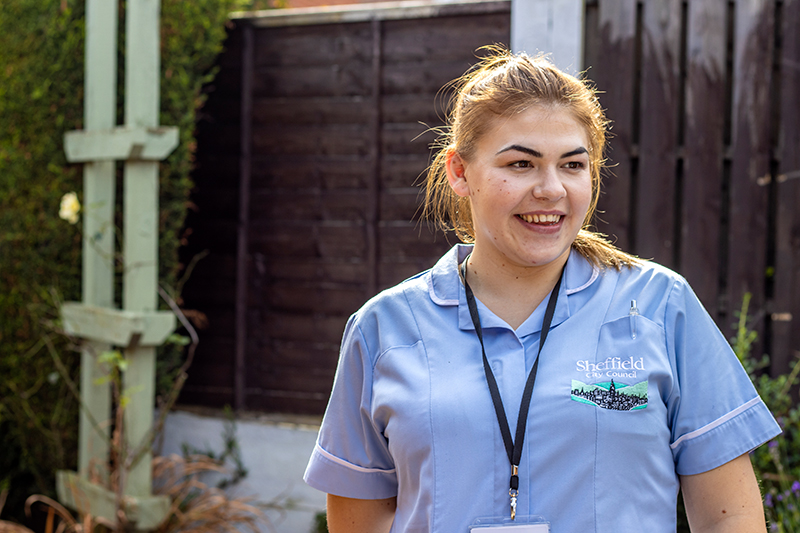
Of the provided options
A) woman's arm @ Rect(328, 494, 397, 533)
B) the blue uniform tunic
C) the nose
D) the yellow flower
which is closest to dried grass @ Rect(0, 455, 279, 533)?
the yellow flower

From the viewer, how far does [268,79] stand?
170 inches

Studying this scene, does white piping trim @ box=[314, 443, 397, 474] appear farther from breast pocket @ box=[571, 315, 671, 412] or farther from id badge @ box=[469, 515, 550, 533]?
breast pocket @ box=[571, 315, 671, 412]

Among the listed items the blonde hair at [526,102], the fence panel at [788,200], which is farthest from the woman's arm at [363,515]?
the fence panel at [788,200]

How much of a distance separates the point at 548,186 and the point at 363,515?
76 cm

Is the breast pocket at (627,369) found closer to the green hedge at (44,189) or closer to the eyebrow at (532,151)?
the eyebrow at (532,151)

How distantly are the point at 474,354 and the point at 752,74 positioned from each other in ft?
9.01

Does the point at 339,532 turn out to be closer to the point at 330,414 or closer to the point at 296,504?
the point at 330,414

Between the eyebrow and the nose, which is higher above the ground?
the eyebrow

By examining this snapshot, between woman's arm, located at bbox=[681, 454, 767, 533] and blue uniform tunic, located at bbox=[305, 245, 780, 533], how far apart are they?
0.03m

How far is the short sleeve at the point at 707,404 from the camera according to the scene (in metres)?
1.29

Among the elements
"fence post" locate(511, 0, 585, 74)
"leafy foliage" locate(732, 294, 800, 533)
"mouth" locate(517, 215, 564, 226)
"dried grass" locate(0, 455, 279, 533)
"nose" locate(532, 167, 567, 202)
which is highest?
"fence post" locate(511, 0, 585, 74)

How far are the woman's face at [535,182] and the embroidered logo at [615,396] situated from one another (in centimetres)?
26

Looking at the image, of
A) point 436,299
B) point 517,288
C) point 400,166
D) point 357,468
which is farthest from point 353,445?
point 400,166

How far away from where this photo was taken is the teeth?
55.1 inches
